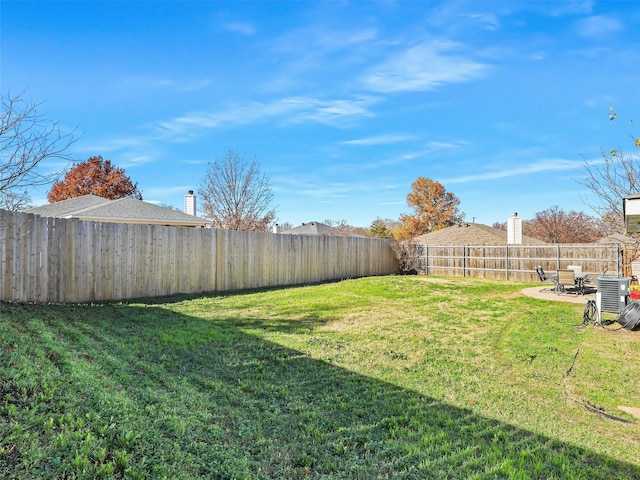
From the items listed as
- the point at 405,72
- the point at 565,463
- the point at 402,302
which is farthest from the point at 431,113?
the point at 565,463

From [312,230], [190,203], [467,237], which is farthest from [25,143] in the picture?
[312,230]

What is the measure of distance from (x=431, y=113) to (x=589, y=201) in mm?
6421

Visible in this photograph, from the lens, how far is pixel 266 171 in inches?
899

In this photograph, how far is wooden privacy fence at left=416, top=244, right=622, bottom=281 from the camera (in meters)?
15.1

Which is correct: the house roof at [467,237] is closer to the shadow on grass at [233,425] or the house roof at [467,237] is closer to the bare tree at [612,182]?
the bare tree at [612,182]

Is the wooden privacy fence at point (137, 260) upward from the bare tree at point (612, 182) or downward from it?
downward

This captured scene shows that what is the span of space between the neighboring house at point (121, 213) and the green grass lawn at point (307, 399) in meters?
6.93

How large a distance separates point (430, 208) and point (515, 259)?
19.1 meters

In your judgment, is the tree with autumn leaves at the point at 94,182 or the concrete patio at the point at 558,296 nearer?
the concrete patio at the point at 558,296

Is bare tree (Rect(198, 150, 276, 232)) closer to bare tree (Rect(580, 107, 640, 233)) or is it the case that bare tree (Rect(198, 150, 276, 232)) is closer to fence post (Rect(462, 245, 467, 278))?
fence post (Rect(462, 245, 467, 278))

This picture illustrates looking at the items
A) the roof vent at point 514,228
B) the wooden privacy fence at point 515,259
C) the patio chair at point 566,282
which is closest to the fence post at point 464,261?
the wooden privacy fence at point 515,259

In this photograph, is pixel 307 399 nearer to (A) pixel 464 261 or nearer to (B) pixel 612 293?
(B) pixel 612 293

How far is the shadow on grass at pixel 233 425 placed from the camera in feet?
7.32

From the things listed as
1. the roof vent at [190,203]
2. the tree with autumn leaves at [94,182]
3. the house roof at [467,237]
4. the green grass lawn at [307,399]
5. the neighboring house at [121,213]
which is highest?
the tree with autumn leaves at [94,182]
